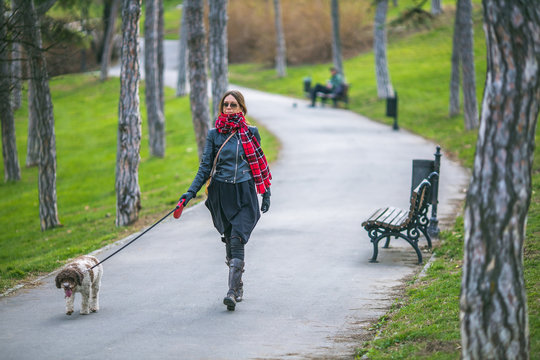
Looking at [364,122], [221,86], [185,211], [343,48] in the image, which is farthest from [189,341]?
[343,48]

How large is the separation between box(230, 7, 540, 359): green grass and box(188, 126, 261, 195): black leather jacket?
6.74 ft

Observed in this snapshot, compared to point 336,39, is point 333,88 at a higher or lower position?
lower

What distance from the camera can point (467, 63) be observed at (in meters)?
23.2

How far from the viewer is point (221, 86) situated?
18.7m

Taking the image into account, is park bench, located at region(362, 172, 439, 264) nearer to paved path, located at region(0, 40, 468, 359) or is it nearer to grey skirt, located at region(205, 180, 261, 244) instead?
paved path, located at region(0, 40, 468, 359)

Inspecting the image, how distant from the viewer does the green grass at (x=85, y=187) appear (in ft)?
43.1

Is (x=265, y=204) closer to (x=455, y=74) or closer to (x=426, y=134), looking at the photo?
(x=426, y=134)

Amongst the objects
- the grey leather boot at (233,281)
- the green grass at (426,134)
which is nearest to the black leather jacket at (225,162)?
the grey leather boot at (233,281)

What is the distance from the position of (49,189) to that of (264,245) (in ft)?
22.7

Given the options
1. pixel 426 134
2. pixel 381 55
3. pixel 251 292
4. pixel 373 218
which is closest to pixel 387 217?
pixel 373 218

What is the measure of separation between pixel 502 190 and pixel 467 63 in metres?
19.3

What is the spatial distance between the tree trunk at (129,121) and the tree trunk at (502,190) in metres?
9.60

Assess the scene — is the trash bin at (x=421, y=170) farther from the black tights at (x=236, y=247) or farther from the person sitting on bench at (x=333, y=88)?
the person sitting on bench at (x=333, y=88)

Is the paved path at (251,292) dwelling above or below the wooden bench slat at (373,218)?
below
